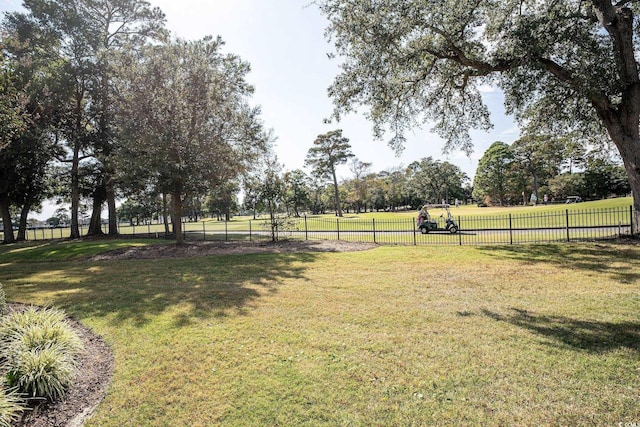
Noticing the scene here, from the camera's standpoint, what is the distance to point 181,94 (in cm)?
1441

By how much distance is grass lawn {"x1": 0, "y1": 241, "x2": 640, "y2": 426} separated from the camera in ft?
9.80

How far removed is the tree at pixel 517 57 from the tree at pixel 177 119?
653cm

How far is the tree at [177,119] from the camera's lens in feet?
45.0

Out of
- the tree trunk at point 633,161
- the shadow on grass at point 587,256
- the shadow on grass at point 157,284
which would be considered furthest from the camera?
the tree trunk at point 633,161

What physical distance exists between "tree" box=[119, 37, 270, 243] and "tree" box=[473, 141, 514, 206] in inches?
1951

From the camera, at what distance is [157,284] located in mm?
8484

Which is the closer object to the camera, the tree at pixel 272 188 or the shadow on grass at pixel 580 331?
the shadow on grass at pixel 580 331

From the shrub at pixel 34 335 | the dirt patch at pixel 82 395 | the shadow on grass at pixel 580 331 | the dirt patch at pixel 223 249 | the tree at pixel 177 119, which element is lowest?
the shadow on grass at pixel 580 331

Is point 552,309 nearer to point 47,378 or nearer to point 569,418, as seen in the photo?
point 569,418

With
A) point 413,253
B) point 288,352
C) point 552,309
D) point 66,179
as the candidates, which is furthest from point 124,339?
point 66,179

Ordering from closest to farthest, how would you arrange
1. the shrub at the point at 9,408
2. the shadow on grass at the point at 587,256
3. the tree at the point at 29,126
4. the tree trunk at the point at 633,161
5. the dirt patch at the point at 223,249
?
the shrub at the point at 9,408
the shadow on grass at the point at 587,256
the tree trunk at the point at 633,161
the dirt patch at the point at 223,249
the tree at the point at 29,126

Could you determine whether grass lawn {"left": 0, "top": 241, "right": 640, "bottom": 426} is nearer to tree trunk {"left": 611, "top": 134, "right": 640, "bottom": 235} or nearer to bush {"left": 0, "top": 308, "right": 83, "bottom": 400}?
bush {"left": 0, "top": 308, "right": 83, "bottom": 400}

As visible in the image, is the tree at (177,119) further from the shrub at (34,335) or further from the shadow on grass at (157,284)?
the shrub at (34,335)

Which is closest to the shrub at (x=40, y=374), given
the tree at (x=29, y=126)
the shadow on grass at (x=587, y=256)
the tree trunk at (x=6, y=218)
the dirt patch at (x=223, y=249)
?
the dirt patch at (x=223, y=249)
